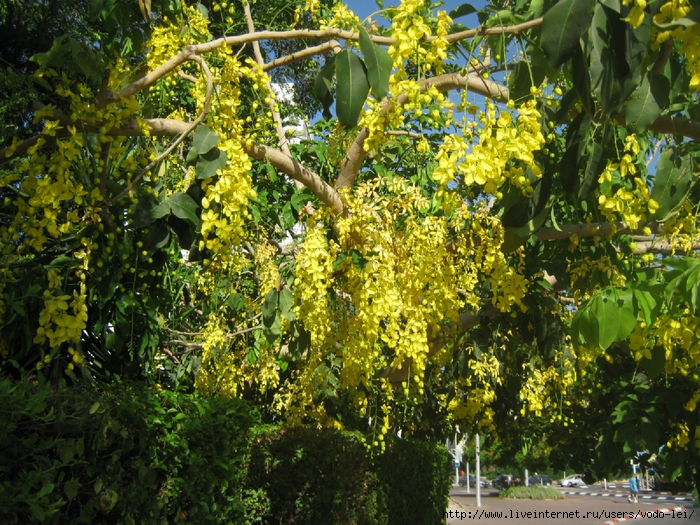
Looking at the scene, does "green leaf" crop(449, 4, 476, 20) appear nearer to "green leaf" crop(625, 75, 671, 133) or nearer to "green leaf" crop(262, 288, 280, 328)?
"green leaf" crop(625, 75, 671, 133)

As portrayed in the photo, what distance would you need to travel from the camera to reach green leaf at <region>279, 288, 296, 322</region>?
348 centimetres

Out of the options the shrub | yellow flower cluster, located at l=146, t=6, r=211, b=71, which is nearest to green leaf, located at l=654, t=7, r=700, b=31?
yellow flower cluster, located at l=146, t=6, r=211, b=71

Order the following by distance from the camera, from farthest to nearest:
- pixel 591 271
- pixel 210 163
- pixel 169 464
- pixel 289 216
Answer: pixel 289 216 → pixel 591 271 → pixel 169 464 → pixel 210 163

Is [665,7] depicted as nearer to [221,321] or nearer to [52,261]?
[52,261]

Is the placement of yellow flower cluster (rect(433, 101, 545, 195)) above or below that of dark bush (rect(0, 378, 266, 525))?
above

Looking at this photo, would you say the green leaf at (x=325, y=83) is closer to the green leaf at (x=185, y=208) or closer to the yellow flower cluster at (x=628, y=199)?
the green leaf at (x=185, y=208)

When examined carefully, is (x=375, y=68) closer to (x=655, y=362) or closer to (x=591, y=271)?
(x=655, y=362)

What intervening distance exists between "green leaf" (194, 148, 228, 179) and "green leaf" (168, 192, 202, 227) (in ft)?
0.76

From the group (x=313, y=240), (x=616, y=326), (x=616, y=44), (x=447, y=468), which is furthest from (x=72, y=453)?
(x=447, y=468)

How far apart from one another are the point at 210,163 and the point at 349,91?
2.44 feet

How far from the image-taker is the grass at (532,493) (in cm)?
2492

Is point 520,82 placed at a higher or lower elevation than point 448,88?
lower

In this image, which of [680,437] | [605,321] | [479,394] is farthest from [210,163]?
[680,437]

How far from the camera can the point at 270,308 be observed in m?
3.54
